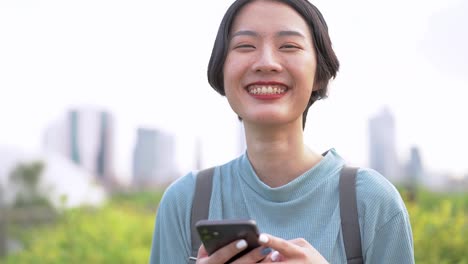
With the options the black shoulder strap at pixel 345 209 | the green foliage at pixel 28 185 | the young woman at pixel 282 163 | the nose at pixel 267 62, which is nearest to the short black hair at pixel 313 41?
the young woman at pixel 282 163

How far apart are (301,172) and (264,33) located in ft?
1.18

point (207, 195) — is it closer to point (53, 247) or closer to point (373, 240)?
point (373, 240)

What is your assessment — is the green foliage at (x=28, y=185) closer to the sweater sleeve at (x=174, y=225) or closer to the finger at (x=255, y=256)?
the sweater sleeve at (x=174, y=225)

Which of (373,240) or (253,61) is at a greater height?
(253,61)

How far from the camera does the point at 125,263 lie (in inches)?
171

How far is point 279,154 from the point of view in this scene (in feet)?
4.86

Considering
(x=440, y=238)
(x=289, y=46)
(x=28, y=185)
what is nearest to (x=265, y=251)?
(x=289, y=46)

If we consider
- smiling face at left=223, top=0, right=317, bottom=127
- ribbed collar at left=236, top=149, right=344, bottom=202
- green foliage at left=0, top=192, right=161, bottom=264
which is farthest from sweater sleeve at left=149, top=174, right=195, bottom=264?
green foliage at left=0, top=192, right=161, bottom=264

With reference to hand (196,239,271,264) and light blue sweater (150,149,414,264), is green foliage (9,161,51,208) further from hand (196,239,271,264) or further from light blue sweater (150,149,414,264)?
hand (196,239,271,264)

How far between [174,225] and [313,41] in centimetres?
59

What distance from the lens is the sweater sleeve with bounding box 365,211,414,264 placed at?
4.47 feet

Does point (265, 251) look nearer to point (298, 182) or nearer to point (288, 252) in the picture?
point (288, 252)

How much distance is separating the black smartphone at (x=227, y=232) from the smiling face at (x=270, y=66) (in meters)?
0.33

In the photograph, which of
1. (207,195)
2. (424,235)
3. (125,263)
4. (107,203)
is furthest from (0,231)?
(207,195)
